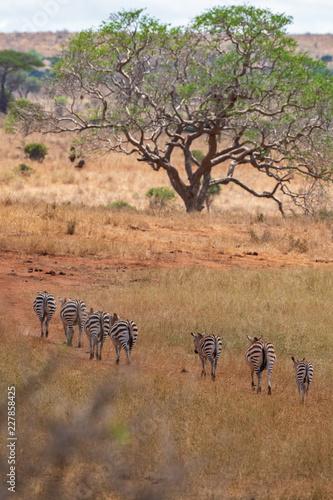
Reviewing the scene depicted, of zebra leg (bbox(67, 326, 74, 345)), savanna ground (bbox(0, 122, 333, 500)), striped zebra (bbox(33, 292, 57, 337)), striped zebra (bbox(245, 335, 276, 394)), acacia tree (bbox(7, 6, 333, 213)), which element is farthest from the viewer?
acacia tree (bbox(7, 6, 333, 213))

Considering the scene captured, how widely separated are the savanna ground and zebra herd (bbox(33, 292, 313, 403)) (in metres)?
0.23

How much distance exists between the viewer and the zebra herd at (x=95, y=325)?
810 cm

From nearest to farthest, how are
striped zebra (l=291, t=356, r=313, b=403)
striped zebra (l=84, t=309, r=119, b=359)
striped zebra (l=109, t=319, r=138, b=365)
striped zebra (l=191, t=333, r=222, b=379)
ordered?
striped zebra (l=291, t=356, r=313, b=403)
striped zebra (l=191, t=333, r=222, b=379)
striped zebra (l=109, t=319, r=138, b=365)
striped zebra (l=84, t=309, r=119, b=359)

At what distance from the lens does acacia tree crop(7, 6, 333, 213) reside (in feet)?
78.0

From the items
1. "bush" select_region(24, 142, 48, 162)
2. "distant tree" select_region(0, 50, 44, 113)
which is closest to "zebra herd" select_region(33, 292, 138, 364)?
"bush" select_region(24, 142, 48, 162)

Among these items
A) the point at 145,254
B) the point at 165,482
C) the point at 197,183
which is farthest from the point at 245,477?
the point at 197,183

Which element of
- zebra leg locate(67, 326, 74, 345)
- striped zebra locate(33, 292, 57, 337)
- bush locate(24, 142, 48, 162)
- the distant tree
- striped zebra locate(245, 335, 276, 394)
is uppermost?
the distant tree

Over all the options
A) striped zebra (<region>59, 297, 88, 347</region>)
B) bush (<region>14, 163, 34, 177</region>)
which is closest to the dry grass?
striped zebra (<region>59, 297, 88, 347</region>)

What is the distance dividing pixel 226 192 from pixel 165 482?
31.2 metres

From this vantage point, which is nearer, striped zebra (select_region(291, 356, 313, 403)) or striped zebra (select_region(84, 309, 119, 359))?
striped zebra (select_region(291, 356, 313, 403))

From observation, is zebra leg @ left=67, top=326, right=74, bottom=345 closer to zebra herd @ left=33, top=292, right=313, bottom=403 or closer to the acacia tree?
zebra herd @ left=33, top=292, right=313, bottom=403

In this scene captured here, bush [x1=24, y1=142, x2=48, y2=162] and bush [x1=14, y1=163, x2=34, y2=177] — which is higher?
bush [x1=24, y1=142, x2=48, y2=162]
